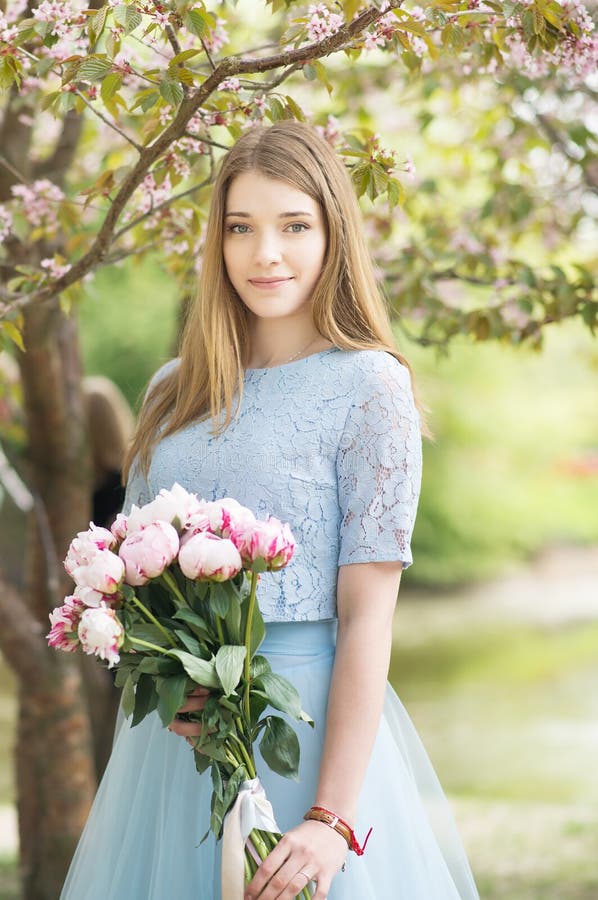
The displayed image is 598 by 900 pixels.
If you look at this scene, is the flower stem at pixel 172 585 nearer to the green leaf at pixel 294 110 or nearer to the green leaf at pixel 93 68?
the green leaf at pixel 93 68

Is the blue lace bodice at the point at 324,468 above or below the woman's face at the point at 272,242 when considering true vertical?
below

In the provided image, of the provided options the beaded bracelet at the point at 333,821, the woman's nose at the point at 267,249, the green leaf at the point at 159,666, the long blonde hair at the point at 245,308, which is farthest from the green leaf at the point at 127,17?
the beaded bracelet at the point at 333,821

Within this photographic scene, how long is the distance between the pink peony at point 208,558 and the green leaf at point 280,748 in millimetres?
249

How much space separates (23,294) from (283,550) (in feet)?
Result: 3.45

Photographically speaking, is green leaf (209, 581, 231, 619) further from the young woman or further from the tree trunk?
the tree trunk

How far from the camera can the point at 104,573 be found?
4.33 feet

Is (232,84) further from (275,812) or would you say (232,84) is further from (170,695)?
(275,812)

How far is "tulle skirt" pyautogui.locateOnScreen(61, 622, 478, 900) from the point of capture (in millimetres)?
1590

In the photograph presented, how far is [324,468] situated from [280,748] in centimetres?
42

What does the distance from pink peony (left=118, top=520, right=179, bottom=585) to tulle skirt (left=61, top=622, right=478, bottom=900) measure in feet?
1.15

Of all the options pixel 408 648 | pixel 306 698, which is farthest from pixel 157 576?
pixel 408 648

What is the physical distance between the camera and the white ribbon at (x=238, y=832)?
1.40 m

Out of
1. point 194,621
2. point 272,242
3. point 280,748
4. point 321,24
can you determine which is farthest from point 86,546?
point 321,24

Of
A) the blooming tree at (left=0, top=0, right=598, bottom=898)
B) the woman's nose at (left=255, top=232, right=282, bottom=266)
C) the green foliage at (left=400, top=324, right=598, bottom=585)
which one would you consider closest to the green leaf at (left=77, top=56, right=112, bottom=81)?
the blooming tree at (left=0, top=0, right=598, bottom=898)
